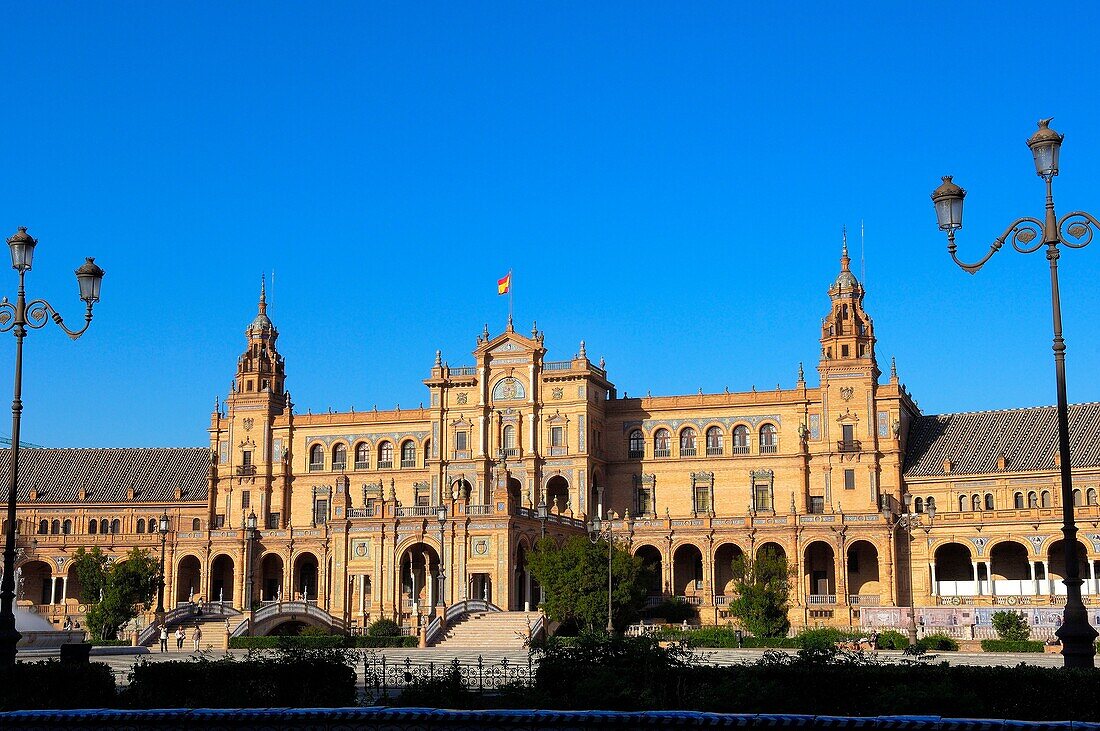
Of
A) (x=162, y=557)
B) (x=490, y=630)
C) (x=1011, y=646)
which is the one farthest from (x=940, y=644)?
(x=162, y=557)

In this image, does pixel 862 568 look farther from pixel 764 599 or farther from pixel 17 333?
pixel 17 333

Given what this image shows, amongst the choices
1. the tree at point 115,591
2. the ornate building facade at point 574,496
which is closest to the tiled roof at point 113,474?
the ornate building facade at point 574,496

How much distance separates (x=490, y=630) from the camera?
71.1 metres

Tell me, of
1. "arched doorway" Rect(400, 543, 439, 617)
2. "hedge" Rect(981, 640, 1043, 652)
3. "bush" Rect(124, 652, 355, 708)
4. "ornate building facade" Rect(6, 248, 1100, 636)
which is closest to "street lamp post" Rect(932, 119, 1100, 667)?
"bush" Rect(124, 652, 355, 708)

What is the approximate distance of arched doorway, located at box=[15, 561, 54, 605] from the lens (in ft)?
336

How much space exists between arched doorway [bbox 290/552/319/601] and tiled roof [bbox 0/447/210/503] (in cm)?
1347

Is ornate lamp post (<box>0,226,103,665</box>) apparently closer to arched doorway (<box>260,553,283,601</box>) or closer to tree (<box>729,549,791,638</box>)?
tree (<box>729,549,791,638</box>)

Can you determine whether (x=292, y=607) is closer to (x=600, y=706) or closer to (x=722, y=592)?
(x=722, y=592)

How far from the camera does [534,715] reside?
63.7ft

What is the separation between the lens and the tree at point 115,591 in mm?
76188

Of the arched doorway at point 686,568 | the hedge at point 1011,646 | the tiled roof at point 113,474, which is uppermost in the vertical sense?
the tiled roof at point 113,474

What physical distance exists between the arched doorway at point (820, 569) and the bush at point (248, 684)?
65.6m

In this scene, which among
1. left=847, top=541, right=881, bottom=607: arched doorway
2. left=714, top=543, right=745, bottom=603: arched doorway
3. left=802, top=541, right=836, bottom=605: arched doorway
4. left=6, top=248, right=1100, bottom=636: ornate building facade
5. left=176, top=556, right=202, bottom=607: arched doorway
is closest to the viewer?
left=6, top=248, right=1100, bottom=636: ornate building facade

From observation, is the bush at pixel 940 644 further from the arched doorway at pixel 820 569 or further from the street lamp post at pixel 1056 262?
the street lamp post at pixel 1056 262
